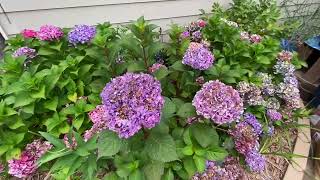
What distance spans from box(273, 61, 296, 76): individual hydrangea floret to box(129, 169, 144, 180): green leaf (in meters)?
1.29

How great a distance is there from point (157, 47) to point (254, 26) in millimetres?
1180

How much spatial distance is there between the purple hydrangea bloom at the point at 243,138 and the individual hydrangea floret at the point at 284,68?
0.62m

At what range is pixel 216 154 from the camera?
1.30 metres

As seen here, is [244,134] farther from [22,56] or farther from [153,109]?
[22,56]

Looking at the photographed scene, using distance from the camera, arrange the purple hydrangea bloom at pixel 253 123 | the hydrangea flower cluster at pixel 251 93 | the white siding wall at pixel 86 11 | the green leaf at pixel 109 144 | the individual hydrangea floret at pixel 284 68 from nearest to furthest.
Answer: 1. the green leaf at pixel 109 144
2. the purple hydrangea bloom at pixel 253 123
3. the hydrangea flower cluster at pixel 251 93
4. the individual hydrangea floret at pixel 284 68
5. the white siding wall at pixel 86 11

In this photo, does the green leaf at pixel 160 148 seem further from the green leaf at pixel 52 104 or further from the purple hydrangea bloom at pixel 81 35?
the purple hydrangea bloom at pixel 81 35

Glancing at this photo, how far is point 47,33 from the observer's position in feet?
5.48

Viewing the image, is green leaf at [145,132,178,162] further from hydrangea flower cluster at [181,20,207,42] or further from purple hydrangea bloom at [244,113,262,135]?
hydrangea flower cluster at [181,20,207,42]

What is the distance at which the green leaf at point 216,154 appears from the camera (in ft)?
A: 4.23

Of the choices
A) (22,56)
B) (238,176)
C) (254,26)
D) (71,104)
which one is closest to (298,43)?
(254,26)

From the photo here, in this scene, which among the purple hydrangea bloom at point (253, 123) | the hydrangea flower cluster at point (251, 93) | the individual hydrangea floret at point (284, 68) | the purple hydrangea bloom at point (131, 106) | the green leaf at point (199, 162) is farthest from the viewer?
the individual hydrangea floret at point (284, 68)

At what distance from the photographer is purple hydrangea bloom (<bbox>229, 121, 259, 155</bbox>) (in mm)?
1504

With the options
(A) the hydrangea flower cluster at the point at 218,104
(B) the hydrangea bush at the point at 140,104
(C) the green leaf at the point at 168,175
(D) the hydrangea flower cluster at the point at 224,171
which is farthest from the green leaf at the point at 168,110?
(D) the hydrangea flower cluster at the point at 224,171

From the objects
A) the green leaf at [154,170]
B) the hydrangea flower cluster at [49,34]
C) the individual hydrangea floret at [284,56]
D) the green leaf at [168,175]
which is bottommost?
the green leaf at [168,175]
